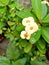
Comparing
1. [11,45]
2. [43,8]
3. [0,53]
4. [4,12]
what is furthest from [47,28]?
[0,53]

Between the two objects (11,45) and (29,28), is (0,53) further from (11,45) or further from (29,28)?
(29,28)

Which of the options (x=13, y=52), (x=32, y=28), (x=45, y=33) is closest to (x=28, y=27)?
(x=32, y=28)

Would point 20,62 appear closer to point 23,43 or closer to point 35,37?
point 23,43

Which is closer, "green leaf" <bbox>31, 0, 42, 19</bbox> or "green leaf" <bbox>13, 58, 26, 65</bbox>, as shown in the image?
"green leaf" <bbox>31, 0, 42, 19</bbox>

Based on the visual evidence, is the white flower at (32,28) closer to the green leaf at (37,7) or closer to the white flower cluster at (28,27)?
the white flower cluster at (28,27)

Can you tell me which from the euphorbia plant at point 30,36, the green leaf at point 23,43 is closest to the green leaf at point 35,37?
the euphorbia plant at point 30,36

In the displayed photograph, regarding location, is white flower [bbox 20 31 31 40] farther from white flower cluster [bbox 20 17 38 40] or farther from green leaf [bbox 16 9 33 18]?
green leaf [bbox 16 9 33 18]

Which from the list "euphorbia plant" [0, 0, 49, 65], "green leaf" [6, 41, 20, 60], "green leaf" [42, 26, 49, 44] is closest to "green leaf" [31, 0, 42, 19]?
"euphorbia plant" [0, 0, 49, 65]

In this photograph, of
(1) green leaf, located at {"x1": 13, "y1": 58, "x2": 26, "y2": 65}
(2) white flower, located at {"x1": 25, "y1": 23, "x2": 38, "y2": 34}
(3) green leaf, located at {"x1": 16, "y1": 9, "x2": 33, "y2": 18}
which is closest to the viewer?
(2) white flower, located at {"x1": 25, "y1": 23, "x2": 38, "y2": 34}
